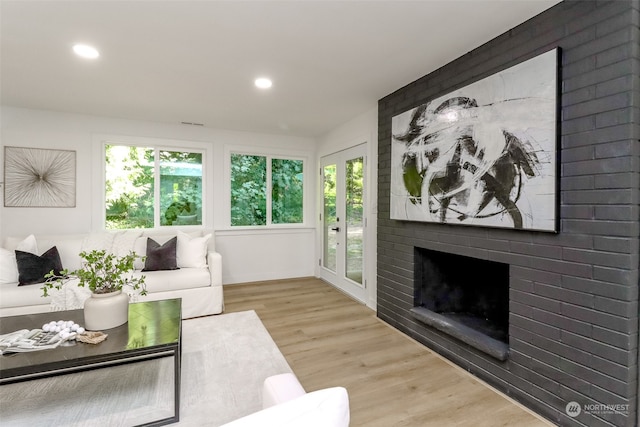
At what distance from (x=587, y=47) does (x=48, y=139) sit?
5.26 meters

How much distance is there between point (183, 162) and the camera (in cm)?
460

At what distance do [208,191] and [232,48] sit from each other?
271 cm

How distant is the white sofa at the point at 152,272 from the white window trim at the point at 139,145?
478 millimetres

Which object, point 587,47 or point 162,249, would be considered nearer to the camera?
point 587,47

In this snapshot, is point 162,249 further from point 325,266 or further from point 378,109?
point 378,109

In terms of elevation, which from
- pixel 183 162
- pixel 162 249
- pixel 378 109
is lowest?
pixel 162 249

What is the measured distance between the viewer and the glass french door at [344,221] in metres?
4.05

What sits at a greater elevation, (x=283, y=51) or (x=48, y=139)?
(x=283, y=51)

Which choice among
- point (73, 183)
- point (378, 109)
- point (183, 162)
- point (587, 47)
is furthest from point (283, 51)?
point (73, 183)

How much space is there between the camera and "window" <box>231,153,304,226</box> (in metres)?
4.93

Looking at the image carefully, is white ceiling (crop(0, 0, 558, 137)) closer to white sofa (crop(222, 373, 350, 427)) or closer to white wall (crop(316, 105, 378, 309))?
white wall (crop(316, 105, 378, 309))

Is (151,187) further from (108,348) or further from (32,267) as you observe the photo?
(108,348)

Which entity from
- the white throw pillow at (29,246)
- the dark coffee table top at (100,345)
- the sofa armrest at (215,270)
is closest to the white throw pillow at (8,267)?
the white throw pillow at (29,246)

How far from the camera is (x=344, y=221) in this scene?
446 centimetres
